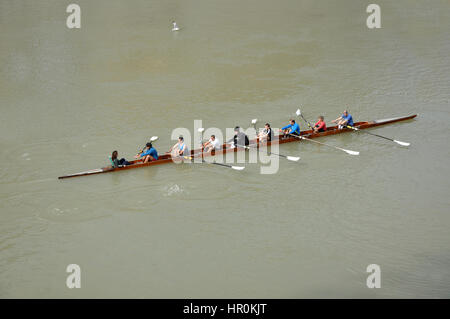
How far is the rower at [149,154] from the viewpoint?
14000 mm

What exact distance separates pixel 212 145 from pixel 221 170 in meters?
1.00

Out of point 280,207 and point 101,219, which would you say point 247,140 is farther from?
point 101,219

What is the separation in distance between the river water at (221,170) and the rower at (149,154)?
1.03ft

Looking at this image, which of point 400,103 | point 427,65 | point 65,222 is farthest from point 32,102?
point 427,65

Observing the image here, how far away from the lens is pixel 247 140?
1509 cm

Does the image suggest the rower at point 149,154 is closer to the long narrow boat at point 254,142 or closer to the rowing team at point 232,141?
the rowing team at point 232,141

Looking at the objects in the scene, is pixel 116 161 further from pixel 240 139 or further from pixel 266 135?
pixel 266 135

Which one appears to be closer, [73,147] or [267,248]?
[267,248]

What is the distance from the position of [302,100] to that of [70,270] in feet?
38.7

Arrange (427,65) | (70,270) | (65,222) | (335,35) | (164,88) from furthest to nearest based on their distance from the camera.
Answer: (335,35)
(427,65)
(164,88)
(65,222)
(70,270)

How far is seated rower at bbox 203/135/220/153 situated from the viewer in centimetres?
1463

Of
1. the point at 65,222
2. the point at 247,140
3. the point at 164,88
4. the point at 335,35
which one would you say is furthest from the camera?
the point at 335,35

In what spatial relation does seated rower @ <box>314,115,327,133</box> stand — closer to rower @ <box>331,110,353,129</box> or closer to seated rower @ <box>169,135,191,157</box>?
rower @ <box>331,110,353,129</box>

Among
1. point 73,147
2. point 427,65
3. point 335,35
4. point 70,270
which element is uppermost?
point 335,35
